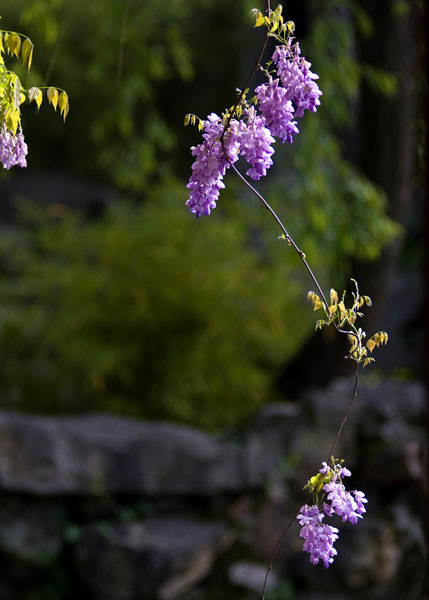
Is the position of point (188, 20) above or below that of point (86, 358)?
above

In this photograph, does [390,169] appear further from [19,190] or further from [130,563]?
[19,190]

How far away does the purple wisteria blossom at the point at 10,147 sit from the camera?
3.48 ft

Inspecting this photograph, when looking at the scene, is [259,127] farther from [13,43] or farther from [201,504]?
[201,504]

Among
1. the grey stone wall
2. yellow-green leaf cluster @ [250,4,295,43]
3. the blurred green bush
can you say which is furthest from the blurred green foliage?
yellow-green leaf cluster @ [250,4,295,43]

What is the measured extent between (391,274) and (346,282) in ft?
0.79

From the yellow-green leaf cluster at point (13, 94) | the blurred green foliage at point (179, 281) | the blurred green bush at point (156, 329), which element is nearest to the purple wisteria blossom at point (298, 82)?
the yellow-green leaf cluster at point (13, 94)

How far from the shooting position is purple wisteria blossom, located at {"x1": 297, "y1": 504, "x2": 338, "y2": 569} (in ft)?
3.36

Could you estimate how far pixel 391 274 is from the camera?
3.83m

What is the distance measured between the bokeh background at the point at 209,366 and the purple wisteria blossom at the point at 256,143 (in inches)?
79.5

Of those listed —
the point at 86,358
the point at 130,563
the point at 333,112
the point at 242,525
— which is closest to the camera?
the point at 130,563

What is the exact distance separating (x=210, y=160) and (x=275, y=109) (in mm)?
103

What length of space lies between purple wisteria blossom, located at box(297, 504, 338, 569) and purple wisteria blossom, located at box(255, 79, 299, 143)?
19.1 inches

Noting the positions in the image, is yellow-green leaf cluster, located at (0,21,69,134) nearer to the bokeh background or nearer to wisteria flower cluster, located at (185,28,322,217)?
wisteria flower cluster, located at (185,28,322,217)

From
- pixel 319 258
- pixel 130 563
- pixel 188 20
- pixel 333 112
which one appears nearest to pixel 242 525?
pixel 130 563
